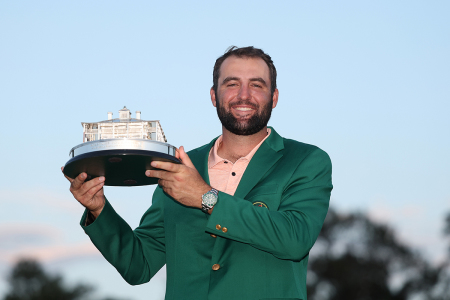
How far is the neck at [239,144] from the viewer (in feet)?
22.9

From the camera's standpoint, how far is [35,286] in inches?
2874

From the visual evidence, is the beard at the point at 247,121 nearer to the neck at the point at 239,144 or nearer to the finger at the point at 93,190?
the neck at the point at 239,144

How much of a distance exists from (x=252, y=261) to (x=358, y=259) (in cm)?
5348

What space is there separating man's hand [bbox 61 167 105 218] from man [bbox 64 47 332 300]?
0.4 inches

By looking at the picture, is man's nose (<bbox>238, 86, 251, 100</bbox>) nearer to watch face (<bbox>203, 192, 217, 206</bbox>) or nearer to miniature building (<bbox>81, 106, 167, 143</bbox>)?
miniature building (<bbox>81, 106, 167, 143</bbox>)

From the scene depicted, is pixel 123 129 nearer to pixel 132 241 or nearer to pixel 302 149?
pixel 132 241

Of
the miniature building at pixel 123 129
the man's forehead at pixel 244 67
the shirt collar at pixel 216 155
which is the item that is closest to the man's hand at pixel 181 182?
the miniature building at pixel 123 129

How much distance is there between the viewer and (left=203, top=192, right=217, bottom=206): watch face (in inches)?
214

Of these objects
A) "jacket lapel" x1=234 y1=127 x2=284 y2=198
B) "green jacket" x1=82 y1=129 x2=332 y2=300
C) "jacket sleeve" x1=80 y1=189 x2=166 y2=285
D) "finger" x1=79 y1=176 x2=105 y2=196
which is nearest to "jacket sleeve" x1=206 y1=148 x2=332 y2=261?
"green jacket" x1=82 y1=129 x2=332 y2=300

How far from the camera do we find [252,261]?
5793 millimetres

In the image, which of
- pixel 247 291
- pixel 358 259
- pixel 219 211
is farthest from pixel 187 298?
pixel 358 259

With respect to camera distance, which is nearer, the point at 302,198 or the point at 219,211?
the point at 219,211

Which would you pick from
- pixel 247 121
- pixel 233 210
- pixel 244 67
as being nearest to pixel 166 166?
pixel 233 210

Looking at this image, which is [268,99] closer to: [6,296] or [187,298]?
[187,298]
